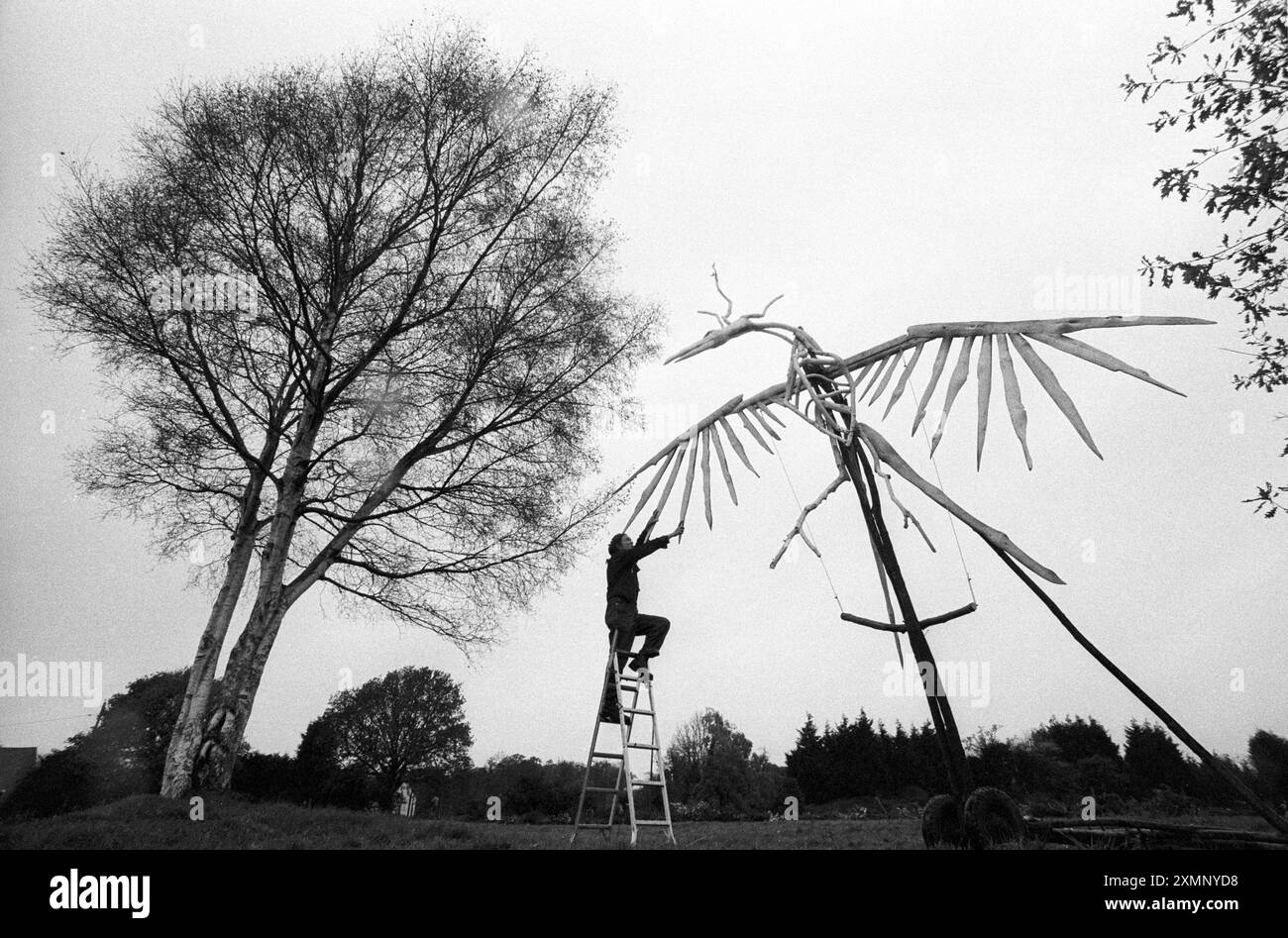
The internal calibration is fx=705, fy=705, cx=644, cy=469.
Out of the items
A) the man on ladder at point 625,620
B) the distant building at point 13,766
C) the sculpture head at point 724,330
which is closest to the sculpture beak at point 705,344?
the sculpture head at point 724,330

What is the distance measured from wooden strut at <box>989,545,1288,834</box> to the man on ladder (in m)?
3.65

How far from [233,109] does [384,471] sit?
6023 mm

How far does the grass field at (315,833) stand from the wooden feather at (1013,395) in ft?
12.0

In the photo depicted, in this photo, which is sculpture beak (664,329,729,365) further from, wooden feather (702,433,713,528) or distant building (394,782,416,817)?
distant building (394,782,416,817)

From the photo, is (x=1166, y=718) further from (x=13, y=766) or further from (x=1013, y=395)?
(x=13, y=766)

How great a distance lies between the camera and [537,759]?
36.7 ft

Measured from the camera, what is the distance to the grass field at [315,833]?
5.95m

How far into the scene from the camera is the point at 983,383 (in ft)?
10.5

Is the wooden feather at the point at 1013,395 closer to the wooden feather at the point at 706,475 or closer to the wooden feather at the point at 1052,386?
the wooden feather at the point at 1052,386

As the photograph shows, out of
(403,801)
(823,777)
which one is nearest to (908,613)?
(823,777)

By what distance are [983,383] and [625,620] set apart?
3964 millimetres
